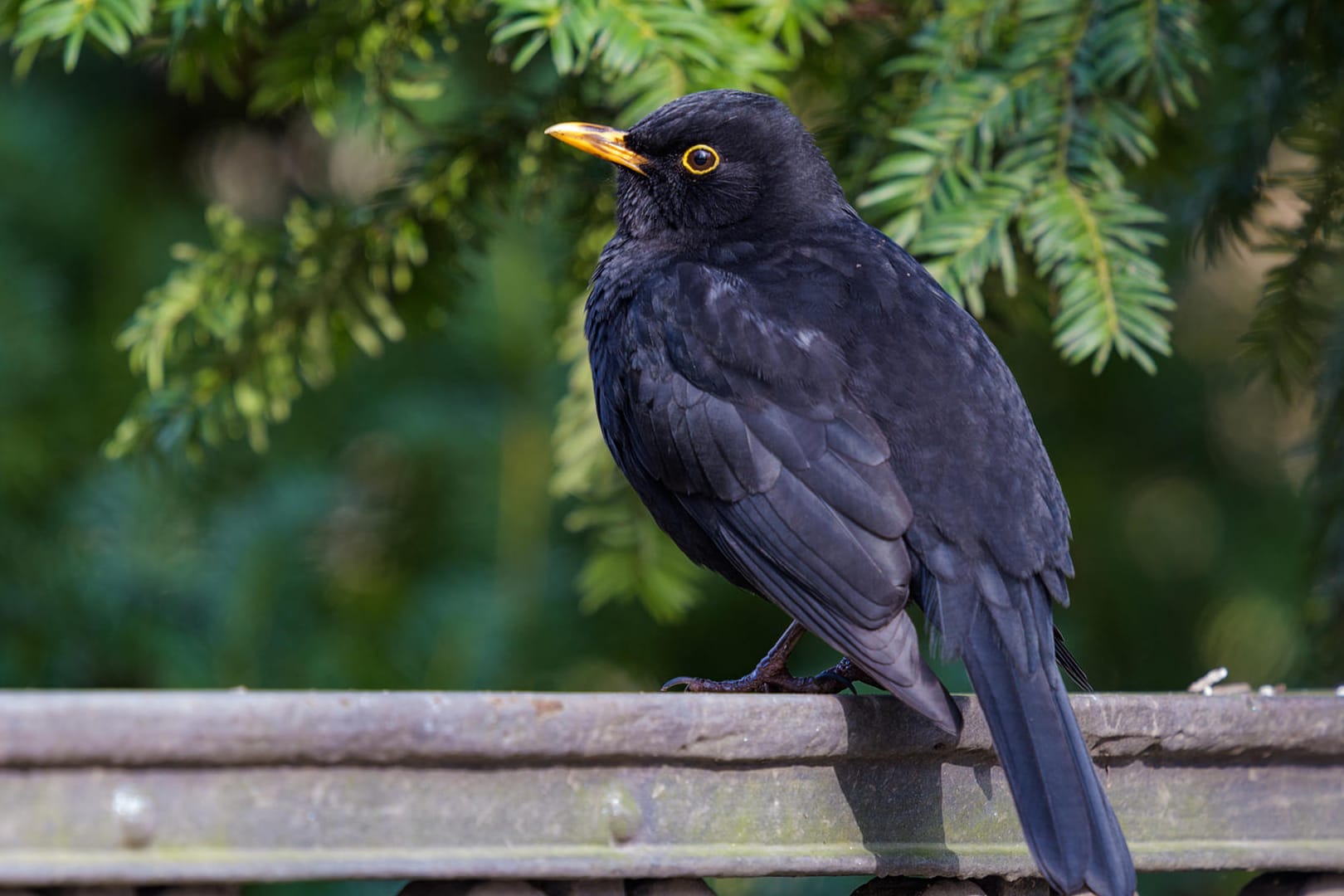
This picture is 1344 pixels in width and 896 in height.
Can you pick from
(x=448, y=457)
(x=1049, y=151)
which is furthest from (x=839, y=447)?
(x=448, y=457)

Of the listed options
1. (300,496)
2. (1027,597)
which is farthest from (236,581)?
(1027,597)

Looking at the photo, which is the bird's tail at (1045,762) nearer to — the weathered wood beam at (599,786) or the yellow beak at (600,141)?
the weathered wood beam at (599,786)

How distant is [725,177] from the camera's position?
2.97 m

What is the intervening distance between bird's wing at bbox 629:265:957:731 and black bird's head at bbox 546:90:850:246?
33 cm

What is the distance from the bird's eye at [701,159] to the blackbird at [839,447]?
6cm

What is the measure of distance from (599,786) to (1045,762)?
0.57m

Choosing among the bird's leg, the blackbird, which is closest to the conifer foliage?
the blackbird

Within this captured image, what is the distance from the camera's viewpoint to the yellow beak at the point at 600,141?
2.62 meters

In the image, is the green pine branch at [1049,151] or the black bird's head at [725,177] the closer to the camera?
the green pine branch at [1049,151]

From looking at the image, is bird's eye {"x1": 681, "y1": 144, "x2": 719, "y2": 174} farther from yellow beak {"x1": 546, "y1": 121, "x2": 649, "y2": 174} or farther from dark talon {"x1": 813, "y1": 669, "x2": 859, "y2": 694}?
dark talon {"x1": 813, "y1": 669, "x2": 859, "y2": 694}

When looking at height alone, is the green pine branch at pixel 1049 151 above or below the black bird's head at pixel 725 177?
above

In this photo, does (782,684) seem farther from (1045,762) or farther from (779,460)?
(1045,762)

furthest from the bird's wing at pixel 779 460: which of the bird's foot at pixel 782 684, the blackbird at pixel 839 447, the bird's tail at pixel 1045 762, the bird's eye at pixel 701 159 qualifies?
the bird's eye at pixel 701 159

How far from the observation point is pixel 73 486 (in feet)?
14.3
